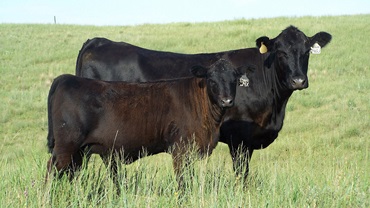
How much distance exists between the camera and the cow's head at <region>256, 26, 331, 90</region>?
314 inches

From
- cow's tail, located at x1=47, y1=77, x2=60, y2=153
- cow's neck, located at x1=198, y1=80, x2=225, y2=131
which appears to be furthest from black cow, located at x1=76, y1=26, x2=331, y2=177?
cow's tail, located at x1=47, y1=77, x2=60, y2=153

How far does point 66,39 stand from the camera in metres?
31.5

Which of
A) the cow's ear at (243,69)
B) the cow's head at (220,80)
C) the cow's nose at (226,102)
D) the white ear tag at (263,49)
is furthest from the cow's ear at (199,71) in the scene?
the white ear tag at (263,49)

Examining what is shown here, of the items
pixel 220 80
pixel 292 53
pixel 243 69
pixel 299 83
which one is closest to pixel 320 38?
pixel 292 53

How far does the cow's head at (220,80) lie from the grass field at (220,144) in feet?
2.45

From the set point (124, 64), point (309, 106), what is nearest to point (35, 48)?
point (309, 106)

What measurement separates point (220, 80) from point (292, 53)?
1.54m

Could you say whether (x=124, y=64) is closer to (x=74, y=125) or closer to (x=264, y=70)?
(x=264, y=70)

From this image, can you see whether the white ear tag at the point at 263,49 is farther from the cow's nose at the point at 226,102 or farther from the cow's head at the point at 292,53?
the cow's nose at the point at 226,102

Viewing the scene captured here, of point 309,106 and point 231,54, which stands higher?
point 231,54

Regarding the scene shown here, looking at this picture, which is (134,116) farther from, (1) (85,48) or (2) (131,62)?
(1) (85,48)

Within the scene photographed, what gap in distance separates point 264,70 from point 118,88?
8.63ft

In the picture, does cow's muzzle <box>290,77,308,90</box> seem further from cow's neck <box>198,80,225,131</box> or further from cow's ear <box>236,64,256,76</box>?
cow's neck <box>198,80,225,131</box>

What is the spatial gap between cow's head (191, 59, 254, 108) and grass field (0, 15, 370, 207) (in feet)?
2.45
